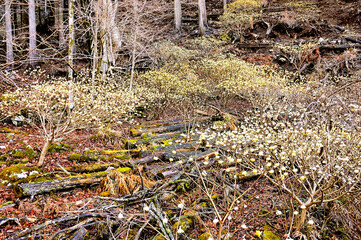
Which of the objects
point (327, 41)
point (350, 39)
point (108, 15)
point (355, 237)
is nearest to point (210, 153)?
point (355, 237)

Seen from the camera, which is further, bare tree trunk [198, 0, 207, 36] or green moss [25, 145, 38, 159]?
bare tree trunk [198, 0, 207, 36]

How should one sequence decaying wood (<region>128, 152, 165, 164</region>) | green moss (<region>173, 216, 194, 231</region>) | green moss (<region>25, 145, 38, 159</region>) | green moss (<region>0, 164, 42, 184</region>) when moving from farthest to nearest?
1. decaying wood (<region>128, 152, 165, 164</region>)
2. green moss (<region>25, 145, 38, 159</region>)
3. green moss (<region>0, 164, 42, 184</region>)
4. green moss (<region>173, 216, 194, 231</region>)

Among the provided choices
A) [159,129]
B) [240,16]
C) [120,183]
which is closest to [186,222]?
[120,183]

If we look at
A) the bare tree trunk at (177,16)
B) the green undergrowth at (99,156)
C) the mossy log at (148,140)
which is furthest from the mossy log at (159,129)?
the bare tree trunk at (177,16)

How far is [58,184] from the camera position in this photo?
4551 mm

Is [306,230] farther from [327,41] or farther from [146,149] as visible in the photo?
[327,41]

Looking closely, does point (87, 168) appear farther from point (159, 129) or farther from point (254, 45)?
point (254, 45)

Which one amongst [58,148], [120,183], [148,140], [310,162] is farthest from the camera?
[148,140]

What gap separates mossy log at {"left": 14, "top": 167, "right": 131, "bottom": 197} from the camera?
4.18 meters

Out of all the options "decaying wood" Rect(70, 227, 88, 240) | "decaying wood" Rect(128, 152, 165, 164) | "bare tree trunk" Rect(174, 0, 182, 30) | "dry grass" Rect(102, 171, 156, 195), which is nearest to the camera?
"decaying wood" Rect(70, 227, 88, 240)

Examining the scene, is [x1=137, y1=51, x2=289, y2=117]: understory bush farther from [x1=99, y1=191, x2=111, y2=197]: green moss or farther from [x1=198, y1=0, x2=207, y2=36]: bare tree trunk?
[x1=198, y1=0, x2=207, y2=36]: bare tree trunk

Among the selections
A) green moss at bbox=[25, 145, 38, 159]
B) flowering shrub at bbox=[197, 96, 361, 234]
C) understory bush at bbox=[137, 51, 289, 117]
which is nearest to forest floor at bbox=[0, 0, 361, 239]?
green moss at bbox=[25, 145, 38, 159]

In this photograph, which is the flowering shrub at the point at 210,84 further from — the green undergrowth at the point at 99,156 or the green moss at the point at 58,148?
the green moss at the point at 58,148

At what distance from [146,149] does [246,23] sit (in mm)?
19811
